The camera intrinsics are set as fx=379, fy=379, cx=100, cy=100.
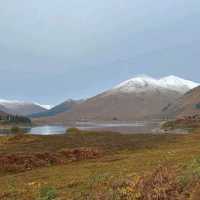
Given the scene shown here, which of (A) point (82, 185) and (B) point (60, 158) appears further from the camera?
(B) point (60, 158)

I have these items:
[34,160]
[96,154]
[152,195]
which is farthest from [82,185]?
[96,154]

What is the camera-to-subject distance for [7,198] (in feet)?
72.8

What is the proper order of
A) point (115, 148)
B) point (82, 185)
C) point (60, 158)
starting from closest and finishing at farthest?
point (82, 185) < point (60, 158) < point (115, 148)

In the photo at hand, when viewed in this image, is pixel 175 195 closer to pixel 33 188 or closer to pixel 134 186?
pixel 134 186

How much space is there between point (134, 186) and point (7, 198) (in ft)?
27.0

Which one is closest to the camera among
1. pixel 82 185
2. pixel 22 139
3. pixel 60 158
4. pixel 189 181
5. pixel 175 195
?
pixel 175 195

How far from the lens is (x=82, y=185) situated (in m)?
24.5

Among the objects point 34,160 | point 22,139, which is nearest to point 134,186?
point 34,160

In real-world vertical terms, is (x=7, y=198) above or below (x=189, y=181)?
below

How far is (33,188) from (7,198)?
3405mm

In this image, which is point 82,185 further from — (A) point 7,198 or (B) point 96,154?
(B) point 96,154

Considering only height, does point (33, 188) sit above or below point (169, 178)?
below

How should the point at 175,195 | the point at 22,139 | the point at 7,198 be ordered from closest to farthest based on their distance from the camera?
the point at 175,195 < the point at 7,198 < the point at 22,139

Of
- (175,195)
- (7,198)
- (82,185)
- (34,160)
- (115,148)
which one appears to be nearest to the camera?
(175,195)
